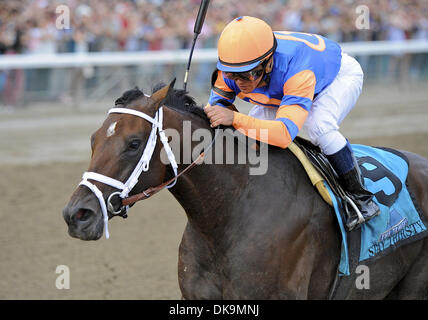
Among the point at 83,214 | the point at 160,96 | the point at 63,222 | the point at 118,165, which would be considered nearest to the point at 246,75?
the point at 160,96

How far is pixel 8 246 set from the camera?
616 cm

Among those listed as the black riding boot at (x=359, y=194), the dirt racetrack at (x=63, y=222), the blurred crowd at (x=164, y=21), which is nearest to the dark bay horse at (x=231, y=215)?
the black riding boot at (x=359, y=194)

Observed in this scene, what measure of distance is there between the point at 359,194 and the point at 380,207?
0.19 m

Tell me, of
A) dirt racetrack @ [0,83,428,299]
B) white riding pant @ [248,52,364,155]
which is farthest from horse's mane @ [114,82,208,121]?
dirt racetrack @ [0,83,428,299]

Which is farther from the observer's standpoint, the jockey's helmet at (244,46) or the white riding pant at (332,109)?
the white riding pant at (332,109)

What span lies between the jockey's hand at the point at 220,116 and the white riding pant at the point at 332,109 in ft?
1.80

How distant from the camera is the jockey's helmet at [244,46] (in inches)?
133

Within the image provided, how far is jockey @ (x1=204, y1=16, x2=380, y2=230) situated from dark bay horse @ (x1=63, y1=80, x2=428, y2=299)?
0.21 m

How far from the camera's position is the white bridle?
3.03 m

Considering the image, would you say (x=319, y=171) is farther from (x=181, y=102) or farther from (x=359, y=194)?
(x=181, y=102)

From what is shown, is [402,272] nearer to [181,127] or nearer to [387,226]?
[387,226]

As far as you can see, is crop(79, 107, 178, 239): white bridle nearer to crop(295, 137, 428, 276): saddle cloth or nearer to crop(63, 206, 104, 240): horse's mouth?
crop(63, 206, 104, 240): horse's mouth

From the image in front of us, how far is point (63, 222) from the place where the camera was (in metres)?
6.79

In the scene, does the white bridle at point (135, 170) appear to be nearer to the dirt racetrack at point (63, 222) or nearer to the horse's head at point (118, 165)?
the horse's head at point (118, 165)
